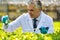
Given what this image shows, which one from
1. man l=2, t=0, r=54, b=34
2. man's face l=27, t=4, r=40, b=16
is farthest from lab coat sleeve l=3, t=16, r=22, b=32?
man's face l=27, t=4, r=40, b=16

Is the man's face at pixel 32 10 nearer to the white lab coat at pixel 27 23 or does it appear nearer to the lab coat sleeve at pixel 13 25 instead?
the white lab coat at pixel 27 23

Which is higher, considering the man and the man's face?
the man's face

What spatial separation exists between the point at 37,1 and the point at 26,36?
104 cm

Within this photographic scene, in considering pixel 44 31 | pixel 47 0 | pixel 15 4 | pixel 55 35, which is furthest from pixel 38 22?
pixel 15 4

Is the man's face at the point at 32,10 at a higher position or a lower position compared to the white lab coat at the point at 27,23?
higher

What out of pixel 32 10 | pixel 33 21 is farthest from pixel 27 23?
pixel 32 10

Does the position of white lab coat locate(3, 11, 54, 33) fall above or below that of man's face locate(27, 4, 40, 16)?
below

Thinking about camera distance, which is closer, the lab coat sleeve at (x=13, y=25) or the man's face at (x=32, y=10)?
the man's face at (x=32, y=10)

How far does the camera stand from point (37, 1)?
127 inches

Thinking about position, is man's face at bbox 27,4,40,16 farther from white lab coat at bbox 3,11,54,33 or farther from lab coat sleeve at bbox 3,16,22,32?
lab coat sleeve at bbox 3,16,22,32

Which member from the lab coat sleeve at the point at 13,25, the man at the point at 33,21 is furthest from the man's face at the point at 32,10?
the lab coat sleeve at the point at 13,25

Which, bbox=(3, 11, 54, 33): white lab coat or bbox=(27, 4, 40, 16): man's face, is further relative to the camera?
bbox=(3, 11, 54, 33): white lab coat

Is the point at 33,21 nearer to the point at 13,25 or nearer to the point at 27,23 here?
the point at 27,23

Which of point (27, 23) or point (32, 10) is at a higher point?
point (32, 10)
